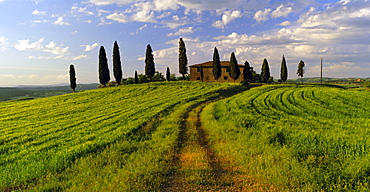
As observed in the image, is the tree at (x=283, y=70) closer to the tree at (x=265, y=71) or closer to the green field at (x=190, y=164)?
the tree at (x=265, y=71)

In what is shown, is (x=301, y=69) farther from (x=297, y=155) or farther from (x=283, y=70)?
(x=297, y=155)

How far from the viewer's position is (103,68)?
215ft

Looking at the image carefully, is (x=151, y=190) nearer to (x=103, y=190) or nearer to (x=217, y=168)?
(x=103, y=190)

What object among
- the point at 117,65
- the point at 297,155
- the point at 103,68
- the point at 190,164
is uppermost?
the point at 117,65

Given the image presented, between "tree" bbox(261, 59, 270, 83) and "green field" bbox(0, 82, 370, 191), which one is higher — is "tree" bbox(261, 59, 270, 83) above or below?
above

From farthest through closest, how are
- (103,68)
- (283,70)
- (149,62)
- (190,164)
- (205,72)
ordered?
(283,70), (205,72), (149,62), (103,68), (190,164)

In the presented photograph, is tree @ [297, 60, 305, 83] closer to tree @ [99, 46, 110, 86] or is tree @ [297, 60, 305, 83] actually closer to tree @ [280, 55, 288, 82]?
tree @ [280, 55, 288, 82]

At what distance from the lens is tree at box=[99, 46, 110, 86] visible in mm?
65562

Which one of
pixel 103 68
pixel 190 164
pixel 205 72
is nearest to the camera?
pixel 190 164

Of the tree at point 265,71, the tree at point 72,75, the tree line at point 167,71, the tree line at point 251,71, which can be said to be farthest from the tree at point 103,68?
the tree at point 265,71

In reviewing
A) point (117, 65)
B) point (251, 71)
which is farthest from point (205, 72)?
point (117, 65)

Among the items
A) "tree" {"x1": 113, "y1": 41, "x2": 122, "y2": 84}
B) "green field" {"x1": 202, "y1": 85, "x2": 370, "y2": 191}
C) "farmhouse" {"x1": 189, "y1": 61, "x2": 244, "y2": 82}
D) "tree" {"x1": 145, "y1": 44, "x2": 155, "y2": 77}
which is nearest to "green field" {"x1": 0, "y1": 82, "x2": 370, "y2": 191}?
"green field" {"x1": 202, "y1": 85, "x2": 370, "y2": 191}

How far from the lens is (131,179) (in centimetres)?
708

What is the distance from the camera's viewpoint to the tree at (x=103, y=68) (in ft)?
215
